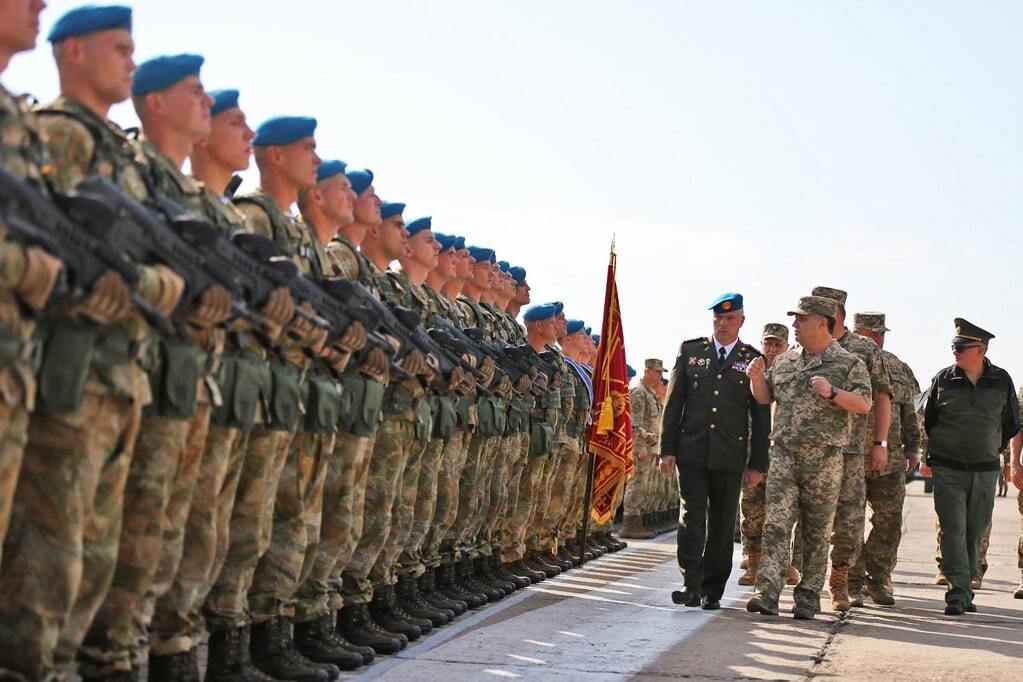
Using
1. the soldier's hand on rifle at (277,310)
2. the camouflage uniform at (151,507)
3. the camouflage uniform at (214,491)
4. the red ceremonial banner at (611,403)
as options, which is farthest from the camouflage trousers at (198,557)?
the red ceremonial banner at (611,403)

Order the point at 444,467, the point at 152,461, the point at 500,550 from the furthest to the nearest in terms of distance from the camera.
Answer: the point at 500,550, the point at 444,467, the point at 152,461

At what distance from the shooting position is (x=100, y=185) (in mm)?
5020

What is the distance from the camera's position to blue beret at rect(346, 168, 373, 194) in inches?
345

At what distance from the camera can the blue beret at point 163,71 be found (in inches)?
249

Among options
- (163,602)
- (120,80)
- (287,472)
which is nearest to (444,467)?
(287,472)

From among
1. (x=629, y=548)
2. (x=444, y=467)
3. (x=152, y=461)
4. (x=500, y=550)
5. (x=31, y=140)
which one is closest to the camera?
(x=31, y=140)

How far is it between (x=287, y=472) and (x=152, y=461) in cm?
151

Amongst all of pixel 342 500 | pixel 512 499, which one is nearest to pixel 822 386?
pixel 512 499

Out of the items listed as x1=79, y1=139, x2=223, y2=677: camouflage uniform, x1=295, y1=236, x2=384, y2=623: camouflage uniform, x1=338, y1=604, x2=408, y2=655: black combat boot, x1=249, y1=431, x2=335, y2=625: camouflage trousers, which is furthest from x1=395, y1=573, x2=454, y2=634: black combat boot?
x1=79, y1=139, x2=223, y2=677: camouflage uniform

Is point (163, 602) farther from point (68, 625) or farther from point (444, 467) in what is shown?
point (444, 467)

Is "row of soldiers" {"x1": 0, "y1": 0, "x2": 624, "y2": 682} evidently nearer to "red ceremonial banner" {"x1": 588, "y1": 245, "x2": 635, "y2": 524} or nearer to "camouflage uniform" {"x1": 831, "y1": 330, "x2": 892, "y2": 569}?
"red ceremonial banner" {"x1": 588, "y1": 245, "x2": 635, "y2": 524}

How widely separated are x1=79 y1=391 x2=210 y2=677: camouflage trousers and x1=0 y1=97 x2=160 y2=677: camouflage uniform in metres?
0.30

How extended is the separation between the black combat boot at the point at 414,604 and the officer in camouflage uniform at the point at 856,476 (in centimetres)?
305

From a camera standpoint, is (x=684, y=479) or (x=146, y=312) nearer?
(x=146, y=312)
